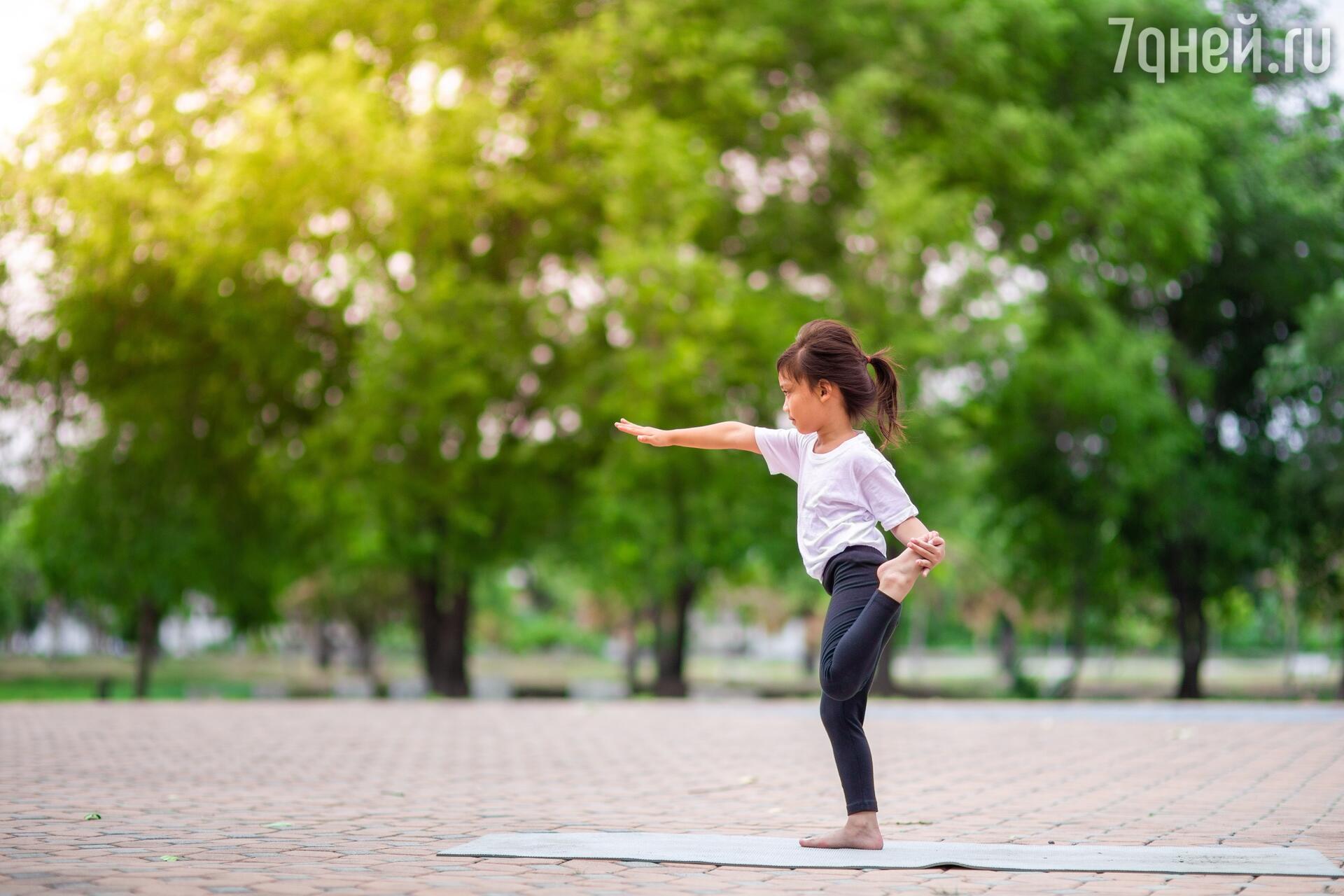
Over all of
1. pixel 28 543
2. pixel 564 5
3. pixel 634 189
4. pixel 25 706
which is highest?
pixel 564 5

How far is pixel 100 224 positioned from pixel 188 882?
17.9 meters

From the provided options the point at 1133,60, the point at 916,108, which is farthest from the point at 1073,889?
the point at 1133,60

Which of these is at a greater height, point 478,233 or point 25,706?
point 478,233

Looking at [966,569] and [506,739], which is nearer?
[506,739]

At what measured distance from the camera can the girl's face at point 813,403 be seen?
5.31 metres

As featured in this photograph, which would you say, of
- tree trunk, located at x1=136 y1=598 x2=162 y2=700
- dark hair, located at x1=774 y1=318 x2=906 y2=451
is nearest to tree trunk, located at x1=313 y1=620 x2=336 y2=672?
tree trunk, located at x1=136 y1=598 x2=162 y2=700

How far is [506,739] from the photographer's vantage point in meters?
12.0

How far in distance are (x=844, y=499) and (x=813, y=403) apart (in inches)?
14.9

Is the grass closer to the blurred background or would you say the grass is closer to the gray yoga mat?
the blurred background

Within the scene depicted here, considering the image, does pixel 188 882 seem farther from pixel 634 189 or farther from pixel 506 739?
pixel 634 189

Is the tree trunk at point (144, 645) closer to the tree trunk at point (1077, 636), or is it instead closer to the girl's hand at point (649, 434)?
the tree trunk at point (1077, 636)

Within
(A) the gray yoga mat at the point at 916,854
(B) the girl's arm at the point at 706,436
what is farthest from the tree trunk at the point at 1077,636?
(B) the girl's arm at the point at 706,436

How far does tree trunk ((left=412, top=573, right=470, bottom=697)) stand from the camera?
23562mm

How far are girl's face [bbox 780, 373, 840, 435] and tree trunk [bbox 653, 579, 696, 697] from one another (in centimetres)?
1798
